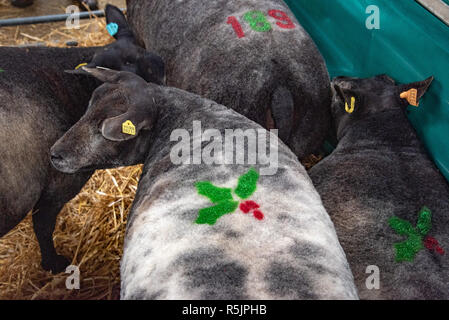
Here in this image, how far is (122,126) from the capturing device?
2.17 m

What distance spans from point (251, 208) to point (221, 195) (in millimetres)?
149

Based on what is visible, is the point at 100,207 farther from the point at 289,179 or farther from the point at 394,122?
the point at 394,122

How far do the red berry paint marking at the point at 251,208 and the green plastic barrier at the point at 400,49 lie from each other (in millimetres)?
1493

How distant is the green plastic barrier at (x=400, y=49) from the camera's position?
8.68 feet

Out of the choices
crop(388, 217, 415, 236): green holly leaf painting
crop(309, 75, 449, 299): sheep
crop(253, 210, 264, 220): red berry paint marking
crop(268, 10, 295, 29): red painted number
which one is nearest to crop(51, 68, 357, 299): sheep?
crop(253, 210, 264, 220): red berry paint marking

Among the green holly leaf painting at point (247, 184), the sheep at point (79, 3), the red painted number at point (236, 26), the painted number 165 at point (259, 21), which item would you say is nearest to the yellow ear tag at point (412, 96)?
the painted number 165 at point (259, 21)

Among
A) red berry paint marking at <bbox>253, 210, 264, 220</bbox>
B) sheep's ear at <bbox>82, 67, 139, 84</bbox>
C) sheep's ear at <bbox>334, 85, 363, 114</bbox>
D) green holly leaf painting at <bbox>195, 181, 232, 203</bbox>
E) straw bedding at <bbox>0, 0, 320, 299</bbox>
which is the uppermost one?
sheep's ear at <bbox>82, 67, 139, 84</bbox>

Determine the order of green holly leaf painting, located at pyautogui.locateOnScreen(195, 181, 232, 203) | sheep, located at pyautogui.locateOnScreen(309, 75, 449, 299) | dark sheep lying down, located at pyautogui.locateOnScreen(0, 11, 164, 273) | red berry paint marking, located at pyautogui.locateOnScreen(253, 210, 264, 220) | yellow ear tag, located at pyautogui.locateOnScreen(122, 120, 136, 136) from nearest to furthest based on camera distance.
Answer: red berry paint marking, located at pyautogui.locateOnScreen(253, 210, 264, 220) < green holly leaf painting, located at pyautogui.locateOnScreen(195, 181, 232, 203) < sheep, located at pyautogui.locateOnScreen(309, 75, 449, 299) < yellow ear tag, located at pyautogui.locateOnScreen(122, 120, 136, 136) < dark sheep lying down, located at pyautogui.locateOnScreen(0, 11, 164, 273)

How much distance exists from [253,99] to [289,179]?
3.63ft

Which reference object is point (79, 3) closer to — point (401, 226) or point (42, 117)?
point (42, 117)

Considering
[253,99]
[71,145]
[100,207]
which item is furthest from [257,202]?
[100,207]

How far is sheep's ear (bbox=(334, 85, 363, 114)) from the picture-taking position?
299 centimetres

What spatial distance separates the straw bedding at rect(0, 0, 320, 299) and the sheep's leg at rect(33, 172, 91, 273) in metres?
0.08

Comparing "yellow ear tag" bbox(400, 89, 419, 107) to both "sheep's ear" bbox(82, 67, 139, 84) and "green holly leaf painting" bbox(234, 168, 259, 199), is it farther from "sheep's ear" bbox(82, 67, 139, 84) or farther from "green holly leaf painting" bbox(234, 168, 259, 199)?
"sheep's ear" bbox(82, 67, 139, 84)
